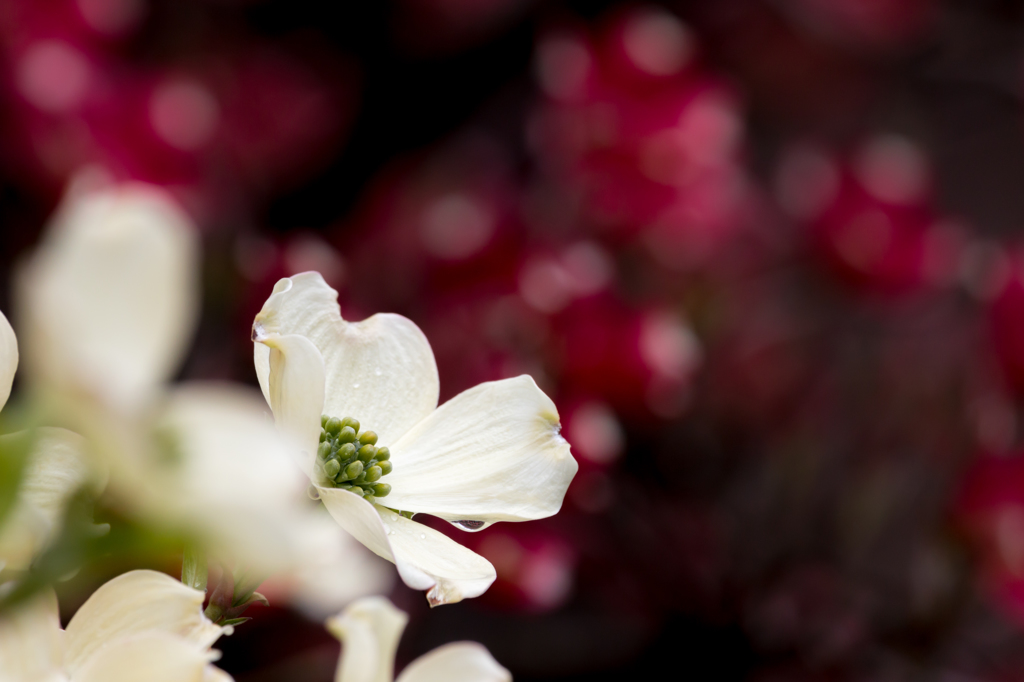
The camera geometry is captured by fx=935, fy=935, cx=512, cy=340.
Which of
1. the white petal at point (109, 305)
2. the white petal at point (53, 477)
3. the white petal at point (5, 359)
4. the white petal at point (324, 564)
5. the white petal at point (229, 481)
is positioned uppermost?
the white petal at point (109, 305)

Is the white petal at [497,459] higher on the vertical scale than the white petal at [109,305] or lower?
lower

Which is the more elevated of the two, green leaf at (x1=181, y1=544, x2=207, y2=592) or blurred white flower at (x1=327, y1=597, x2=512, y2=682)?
green leaf at (x1=181, y1=544, x2=207, y2=592)

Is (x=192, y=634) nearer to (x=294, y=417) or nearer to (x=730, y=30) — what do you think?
(x=294, y=417)

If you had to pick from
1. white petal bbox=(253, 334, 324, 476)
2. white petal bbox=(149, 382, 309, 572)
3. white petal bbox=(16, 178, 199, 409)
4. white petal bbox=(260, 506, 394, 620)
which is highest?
white petal bbox=(16, 178, 199, 409)
